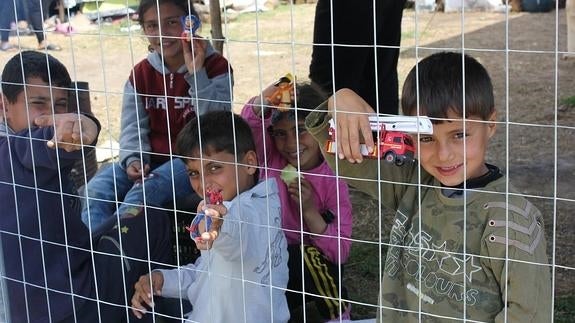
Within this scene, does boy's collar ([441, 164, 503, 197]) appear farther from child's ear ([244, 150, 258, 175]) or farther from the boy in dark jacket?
the boy in dark jacket

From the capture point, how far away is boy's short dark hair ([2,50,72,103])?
1783 mm

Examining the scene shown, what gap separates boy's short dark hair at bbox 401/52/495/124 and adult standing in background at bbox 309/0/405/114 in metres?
0.99

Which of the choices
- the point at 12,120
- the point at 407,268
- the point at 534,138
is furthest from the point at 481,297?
the point at 534,138

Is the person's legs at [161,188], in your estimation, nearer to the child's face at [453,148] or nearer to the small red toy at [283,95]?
the small red toy at [283,95]

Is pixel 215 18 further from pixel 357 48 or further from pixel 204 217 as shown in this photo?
pixel 204 217

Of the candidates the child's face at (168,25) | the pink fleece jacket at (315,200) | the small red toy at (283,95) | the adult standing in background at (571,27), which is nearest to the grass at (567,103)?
the adult standing in background at (571,27)

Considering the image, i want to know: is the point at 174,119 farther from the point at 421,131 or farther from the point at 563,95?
the point at 563,95

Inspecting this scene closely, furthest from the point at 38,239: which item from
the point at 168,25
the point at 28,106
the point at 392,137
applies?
the point at 392,137

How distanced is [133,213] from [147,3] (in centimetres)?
62

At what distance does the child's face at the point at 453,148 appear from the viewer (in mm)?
1255

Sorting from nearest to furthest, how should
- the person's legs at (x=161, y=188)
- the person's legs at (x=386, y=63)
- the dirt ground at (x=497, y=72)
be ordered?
the person's legs at (x=161, y=188)
the person's legs at (x=386, y=63)
the dirt ground at (x=497, y=72)

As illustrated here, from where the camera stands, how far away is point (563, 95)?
16.0 ft

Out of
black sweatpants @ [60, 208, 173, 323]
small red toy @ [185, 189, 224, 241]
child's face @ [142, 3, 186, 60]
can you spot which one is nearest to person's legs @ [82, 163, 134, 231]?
black sweatpants @ [60, 208, 173, 323]

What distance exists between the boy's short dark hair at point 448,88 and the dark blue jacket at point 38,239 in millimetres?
768
